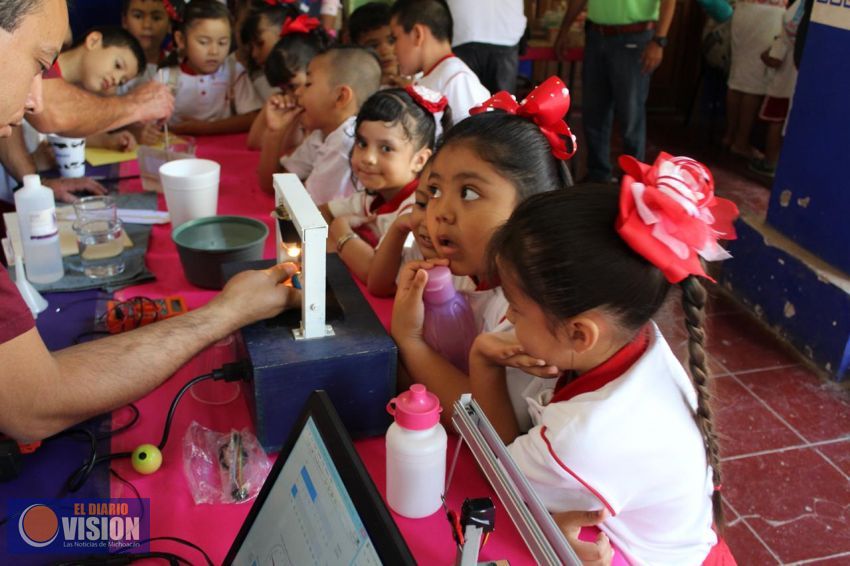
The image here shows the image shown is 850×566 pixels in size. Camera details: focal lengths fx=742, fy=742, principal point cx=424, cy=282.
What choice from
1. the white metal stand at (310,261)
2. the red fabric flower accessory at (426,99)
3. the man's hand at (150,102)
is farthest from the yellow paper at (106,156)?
the white metal stand at (310,261)

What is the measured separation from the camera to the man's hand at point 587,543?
2.97 feet

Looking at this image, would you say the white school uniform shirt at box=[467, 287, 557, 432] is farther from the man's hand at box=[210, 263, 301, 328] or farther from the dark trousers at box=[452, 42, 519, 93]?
the dark trousers at box=[452, 42, 519, 93]

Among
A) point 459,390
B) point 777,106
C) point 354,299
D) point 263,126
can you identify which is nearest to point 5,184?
point 263,126

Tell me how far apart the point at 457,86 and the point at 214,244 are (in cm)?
149

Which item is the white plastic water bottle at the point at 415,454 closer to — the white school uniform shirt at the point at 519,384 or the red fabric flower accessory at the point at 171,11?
the white school uniform shirt at the point at 519,384

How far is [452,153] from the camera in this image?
1372mm

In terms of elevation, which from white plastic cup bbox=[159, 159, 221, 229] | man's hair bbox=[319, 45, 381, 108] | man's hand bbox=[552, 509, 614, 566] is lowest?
man's hand bbox=[552, 509, 614, 566]

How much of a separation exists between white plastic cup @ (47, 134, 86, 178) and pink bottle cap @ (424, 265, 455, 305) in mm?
1444

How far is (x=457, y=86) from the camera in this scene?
289 cm

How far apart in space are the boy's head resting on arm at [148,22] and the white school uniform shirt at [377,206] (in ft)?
6.36

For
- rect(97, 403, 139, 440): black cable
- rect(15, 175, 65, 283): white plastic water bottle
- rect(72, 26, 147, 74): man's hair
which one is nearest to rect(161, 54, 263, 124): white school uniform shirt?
rect(72, 26, 147, 74): man's hair

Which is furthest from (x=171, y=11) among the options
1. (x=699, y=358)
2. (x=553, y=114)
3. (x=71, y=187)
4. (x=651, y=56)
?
(x=699, y=358)

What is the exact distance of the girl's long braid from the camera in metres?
0.91

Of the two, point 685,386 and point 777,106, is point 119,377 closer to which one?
point 685,386
